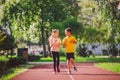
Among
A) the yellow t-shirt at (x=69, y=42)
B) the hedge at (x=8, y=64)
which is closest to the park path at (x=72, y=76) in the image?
the hedge at (x=8, y=64)

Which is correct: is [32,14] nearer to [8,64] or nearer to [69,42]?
[8,64]

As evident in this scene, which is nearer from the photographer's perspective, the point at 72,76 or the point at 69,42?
the point at 72,76

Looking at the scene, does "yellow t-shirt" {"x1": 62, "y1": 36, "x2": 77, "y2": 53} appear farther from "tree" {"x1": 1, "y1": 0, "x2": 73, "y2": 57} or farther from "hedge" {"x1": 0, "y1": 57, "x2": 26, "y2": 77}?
"tree" {"x1": 1, "y1": 0, "x2": 73, "y2": 57}

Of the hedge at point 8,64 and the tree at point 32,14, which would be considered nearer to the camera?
the hedge at point 8,64

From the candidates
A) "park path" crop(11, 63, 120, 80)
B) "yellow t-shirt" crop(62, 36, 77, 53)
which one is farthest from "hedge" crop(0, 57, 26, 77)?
"yellow t-shirt" crop(62, 36, 77, 53)

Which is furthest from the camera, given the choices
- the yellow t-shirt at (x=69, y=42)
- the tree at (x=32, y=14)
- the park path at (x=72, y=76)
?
the tree at (x=32, y=14)

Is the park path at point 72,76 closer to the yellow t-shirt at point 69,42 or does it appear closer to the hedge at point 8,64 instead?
the hedge at point 8,64

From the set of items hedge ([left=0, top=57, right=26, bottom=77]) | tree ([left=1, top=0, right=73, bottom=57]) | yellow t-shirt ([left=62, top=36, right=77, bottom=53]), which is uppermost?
tree ([left=1, top=0, right=73, bottom=57])

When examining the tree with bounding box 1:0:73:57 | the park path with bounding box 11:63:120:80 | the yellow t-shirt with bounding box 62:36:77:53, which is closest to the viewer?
the park path with bounding box 11:63:120:80

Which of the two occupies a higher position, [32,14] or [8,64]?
[32,14]

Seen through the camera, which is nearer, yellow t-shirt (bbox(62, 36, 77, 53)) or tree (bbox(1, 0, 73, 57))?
yellow t-shirt (bbox(62, 36, 77, 53))

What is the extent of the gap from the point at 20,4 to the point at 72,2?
20.8m

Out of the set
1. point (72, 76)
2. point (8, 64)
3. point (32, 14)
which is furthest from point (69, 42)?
point (32, 14)

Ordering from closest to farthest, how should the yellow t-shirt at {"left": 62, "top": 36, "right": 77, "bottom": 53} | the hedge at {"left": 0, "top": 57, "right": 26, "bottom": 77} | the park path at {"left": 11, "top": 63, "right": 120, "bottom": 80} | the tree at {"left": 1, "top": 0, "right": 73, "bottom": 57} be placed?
the park path at {"left": 11, "top": 63, "right": 120, "bottom": 80}
the yellow t-shirt at {"left": 62, "top": 36, "right": 77, "bottom": 53}
the hedge at {"left": 0, "top": 57, "right": 26, "bottom": 77}
the tree at {"left": 1, "top": 0, "right": 73, "bottom": 57}
